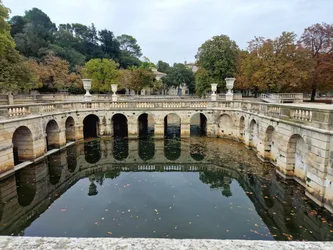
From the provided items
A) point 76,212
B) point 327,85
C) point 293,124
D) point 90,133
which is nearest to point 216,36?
point 327,85

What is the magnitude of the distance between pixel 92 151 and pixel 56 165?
3.64 m

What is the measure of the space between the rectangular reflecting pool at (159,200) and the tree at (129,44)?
94002 millimetres

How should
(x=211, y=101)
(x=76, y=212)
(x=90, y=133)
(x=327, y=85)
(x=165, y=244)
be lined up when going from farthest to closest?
(x=327, y=85)
(x=90, y=133)
(x=211, y=101)
(x=76, y=212)
(x=165, y=244)

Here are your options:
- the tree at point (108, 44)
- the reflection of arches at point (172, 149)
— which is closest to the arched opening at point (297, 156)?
the reflection of arches at point (172, 149)

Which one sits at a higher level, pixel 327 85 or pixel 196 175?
pixel 327 85

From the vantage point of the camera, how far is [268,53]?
84.4 feet

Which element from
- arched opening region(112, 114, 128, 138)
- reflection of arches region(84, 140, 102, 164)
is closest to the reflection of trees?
reflection of arches region(84, 140, 102, 164)

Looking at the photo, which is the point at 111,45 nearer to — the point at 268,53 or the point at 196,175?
the point at 268,53

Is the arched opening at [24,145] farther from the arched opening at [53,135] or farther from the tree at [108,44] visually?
the tree at [108,44]

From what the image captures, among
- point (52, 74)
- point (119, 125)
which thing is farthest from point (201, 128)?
point (52, 74)

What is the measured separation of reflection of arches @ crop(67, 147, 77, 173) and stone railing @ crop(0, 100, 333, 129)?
3.32 m

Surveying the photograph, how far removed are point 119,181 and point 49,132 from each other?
9000mm

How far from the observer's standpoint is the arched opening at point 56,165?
41.4 feet

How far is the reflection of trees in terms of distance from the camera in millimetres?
11359
